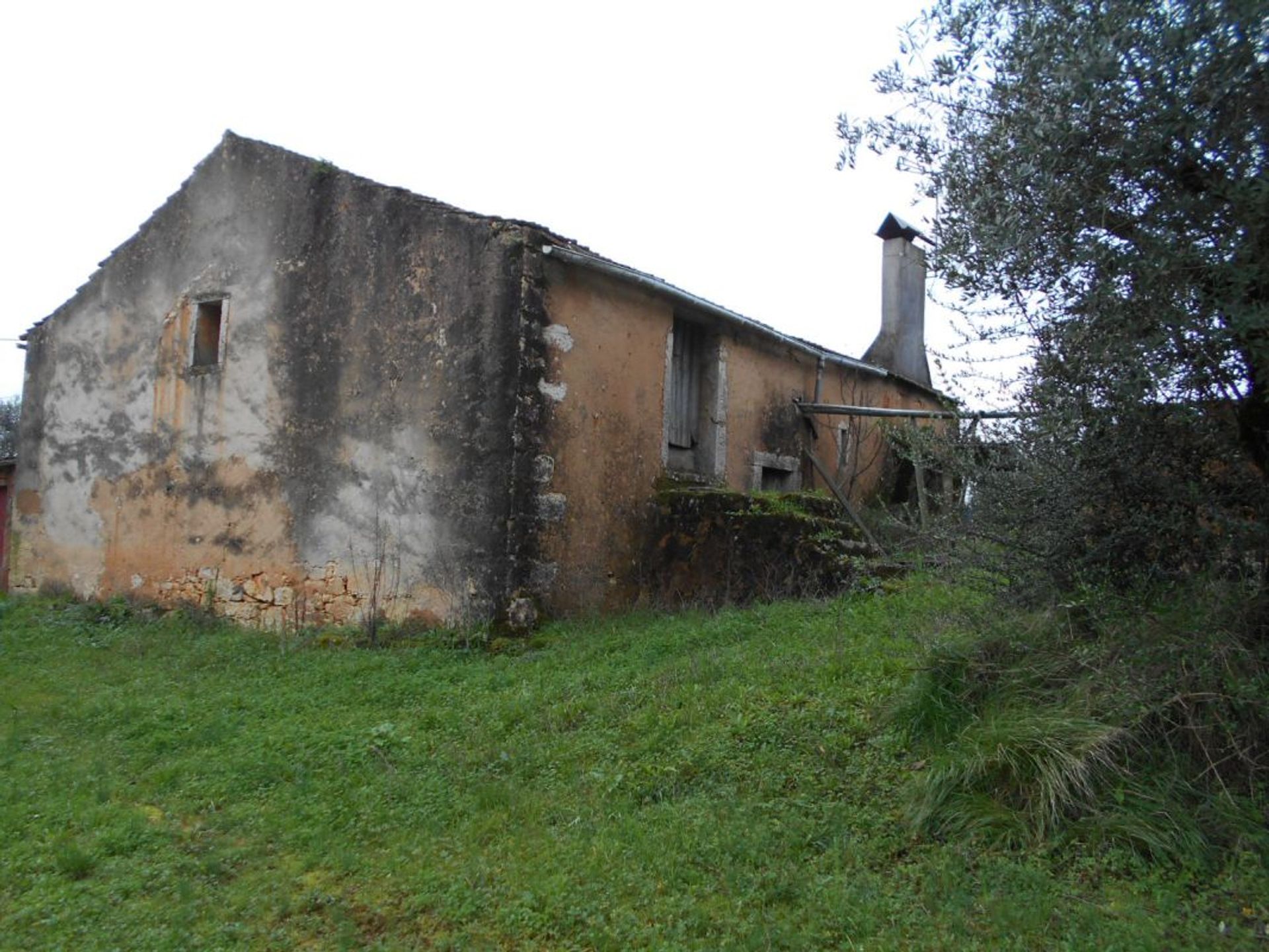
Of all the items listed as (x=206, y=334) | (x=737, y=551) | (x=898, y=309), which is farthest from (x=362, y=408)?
(x=898, y=309)

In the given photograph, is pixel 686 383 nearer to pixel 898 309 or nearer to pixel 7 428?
pixel 898 309

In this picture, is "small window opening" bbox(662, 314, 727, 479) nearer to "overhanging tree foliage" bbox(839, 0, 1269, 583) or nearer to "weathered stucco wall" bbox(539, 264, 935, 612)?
"weathered stucco wall" bbox(539, 264, 935, 612)

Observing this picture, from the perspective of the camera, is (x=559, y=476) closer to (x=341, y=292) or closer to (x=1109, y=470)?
(x=341, y=292)

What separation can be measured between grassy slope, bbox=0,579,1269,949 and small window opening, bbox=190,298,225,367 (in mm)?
4677

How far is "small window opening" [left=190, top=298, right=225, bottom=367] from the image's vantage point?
39.7ft

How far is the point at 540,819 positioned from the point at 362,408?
6.19m

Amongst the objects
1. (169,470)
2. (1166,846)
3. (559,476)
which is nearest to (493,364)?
(559,476)

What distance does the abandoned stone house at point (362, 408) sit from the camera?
9.90 m

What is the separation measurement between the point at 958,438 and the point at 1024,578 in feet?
2.90

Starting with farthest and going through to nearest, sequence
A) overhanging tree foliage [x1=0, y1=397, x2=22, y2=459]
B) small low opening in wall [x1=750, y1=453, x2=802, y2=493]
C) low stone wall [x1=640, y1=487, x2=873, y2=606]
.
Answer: overhanging tree foliage [x1=0, y1=397, x2=22, y2=459] → small low opening in wall [x1=750, y1=453, x2=802, y2=493] → low stone wall [x1=640, y1=487, x2=873, y2=606]

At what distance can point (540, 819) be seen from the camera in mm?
5348

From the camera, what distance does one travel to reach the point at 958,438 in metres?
6.02

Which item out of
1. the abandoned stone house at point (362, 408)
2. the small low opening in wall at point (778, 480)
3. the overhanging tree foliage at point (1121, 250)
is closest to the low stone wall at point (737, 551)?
the abandoned stone house at point (362, 408)

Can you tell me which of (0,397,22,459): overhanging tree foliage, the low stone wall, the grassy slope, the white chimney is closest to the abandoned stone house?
the low stone wall
